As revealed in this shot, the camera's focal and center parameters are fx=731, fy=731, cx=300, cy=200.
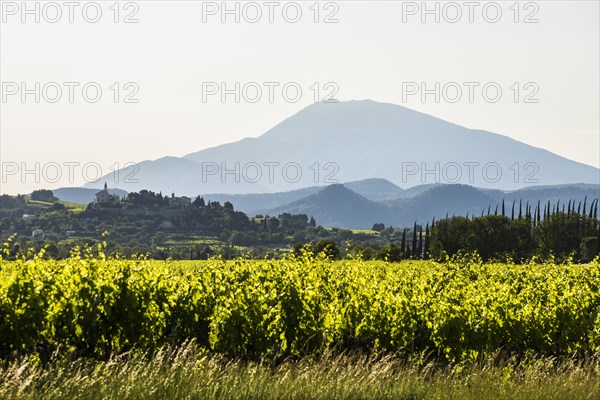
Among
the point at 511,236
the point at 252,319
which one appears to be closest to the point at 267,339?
the point at 252,319

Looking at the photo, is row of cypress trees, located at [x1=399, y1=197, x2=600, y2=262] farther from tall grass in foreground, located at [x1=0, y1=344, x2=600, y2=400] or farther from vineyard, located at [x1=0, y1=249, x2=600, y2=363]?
tall grass in foreground, located at [x1=0, y1=344, x2=600, y2=400]

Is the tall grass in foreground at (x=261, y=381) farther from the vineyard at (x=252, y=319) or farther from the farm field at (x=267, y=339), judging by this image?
the vineyard at (x=252, y=319)

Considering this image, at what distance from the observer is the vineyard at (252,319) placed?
15.4 metres

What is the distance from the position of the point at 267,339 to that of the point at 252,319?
23.4 inches

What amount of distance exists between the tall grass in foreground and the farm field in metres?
0.04

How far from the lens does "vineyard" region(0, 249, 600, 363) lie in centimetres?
1540

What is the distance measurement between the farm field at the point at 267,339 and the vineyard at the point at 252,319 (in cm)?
3

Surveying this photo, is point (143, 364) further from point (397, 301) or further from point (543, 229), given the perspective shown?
point (543, 229)

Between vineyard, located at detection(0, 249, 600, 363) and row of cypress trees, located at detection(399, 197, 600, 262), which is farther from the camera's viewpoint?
row of cypress trees, located at detection(399, 197, 600, 262)

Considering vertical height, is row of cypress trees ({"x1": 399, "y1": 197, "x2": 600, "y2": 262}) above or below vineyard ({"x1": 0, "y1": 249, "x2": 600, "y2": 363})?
below

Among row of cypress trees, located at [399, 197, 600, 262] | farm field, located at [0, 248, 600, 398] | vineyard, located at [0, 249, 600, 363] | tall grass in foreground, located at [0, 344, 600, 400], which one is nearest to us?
tall grass in foreground, located at [0, 344, 600, 400]

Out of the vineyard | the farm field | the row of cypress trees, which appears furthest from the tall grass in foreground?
the row of cypress trees

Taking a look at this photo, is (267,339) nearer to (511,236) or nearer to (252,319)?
(252,319)

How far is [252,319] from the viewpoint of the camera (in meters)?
17.1
